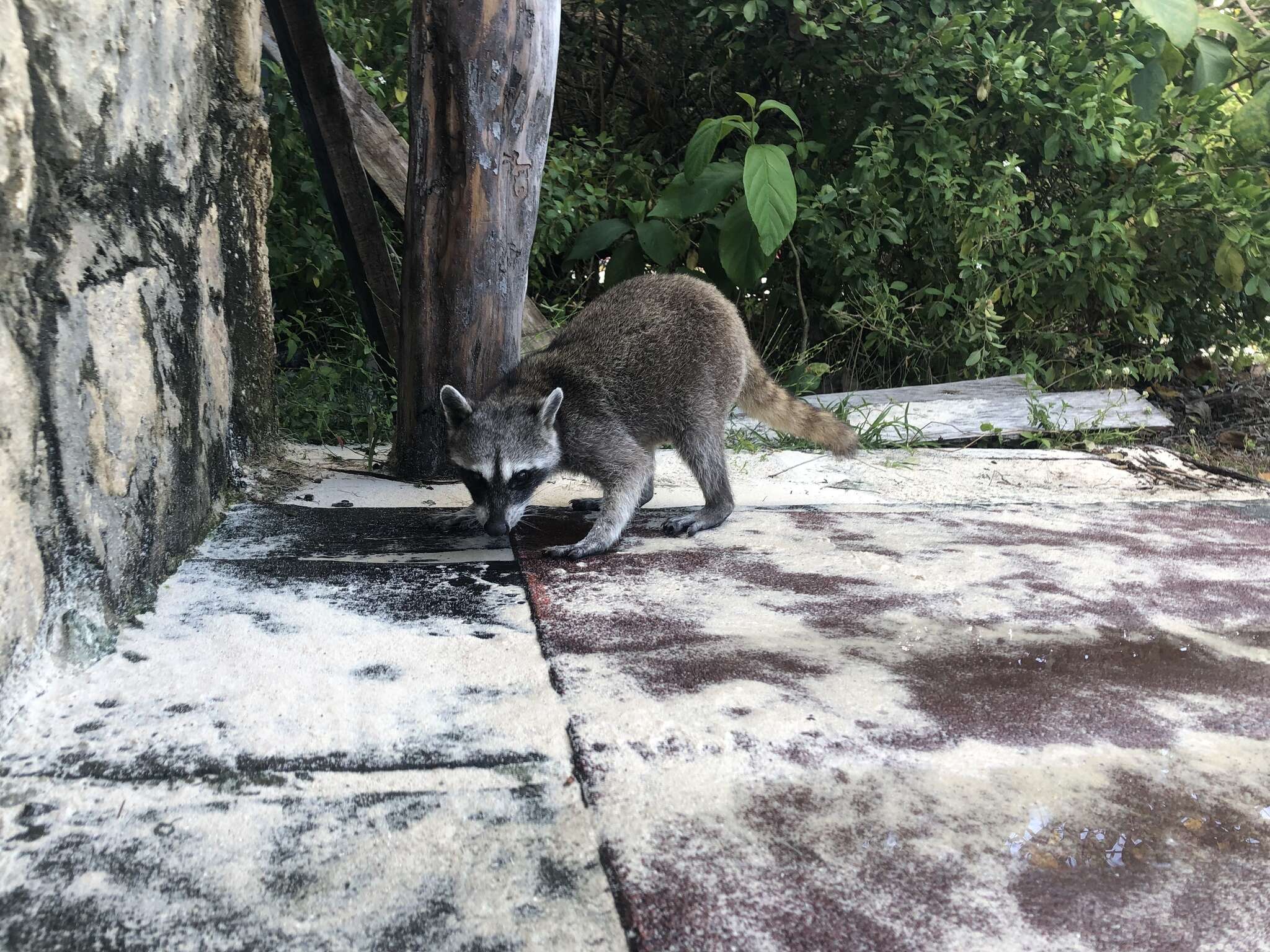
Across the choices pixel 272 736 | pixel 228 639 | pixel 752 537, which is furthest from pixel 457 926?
pixel 752 537

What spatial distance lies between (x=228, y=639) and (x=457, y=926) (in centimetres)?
112

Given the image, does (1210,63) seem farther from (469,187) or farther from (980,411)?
(469,187)

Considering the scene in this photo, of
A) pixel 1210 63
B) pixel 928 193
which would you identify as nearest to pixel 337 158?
pixel 928 193

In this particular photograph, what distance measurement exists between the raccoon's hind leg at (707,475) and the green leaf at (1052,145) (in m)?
3.03

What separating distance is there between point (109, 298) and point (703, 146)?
3699 mm

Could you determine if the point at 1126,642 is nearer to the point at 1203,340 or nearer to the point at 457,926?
the point at 457,926

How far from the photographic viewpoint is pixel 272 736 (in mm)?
1788

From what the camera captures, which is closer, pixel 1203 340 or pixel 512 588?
pixel 512 588

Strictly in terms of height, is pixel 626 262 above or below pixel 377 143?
below

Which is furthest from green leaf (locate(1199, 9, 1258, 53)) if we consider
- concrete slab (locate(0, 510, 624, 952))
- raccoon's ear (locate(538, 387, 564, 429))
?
concrete slab (locate(0, 510, 624, 952))

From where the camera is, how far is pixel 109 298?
2215mm

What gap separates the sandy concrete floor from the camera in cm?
135

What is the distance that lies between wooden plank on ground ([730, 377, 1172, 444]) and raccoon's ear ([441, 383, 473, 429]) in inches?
79.9

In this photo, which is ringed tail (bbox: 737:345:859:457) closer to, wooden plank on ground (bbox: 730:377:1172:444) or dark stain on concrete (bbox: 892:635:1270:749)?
wooden plank on ground (bbox: 730:377:1172:444)
